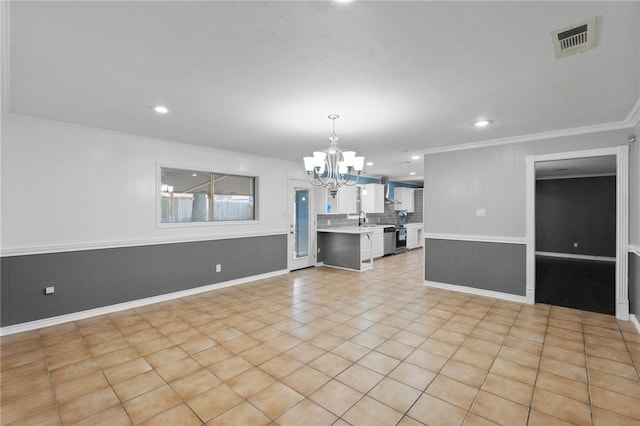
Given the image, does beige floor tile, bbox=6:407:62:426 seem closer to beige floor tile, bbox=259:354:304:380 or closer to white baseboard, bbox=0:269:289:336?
beige floor tile, bbox=259:354:304:380

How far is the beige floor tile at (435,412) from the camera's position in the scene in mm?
1891

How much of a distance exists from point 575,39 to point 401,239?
7.49 m

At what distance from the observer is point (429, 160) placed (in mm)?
5172

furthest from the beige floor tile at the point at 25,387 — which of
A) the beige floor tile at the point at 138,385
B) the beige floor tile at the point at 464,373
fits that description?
the beige floor tile at the point at 464,373

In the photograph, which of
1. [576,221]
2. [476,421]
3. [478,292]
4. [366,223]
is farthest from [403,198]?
[476,421]

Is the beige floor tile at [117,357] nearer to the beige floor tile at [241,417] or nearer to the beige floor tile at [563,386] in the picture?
the beige floor tile at [241,417]

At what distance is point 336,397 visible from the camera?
6.98 feet

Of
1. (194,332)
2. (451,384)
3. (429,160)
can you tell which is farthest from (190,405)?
(429,160)

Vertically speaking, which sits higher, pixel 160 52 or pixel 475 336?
pixel 160 52

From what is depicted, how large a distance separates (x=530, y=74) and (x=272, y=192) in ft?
15.0

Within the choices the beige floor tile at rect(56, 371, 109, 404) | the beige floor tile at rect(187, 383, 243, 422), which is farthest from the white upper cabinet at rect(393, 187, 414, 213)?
the beige floor tile at rect(56, 371, 109, 404)

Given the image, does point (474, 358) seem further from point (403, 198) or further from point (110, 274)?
point (403, 198)

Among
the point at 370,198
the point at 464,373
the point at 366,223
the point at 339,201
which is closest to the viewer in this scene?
the point at 464,373

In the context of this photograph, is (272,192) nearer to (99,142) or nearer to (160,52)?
(99,142)
